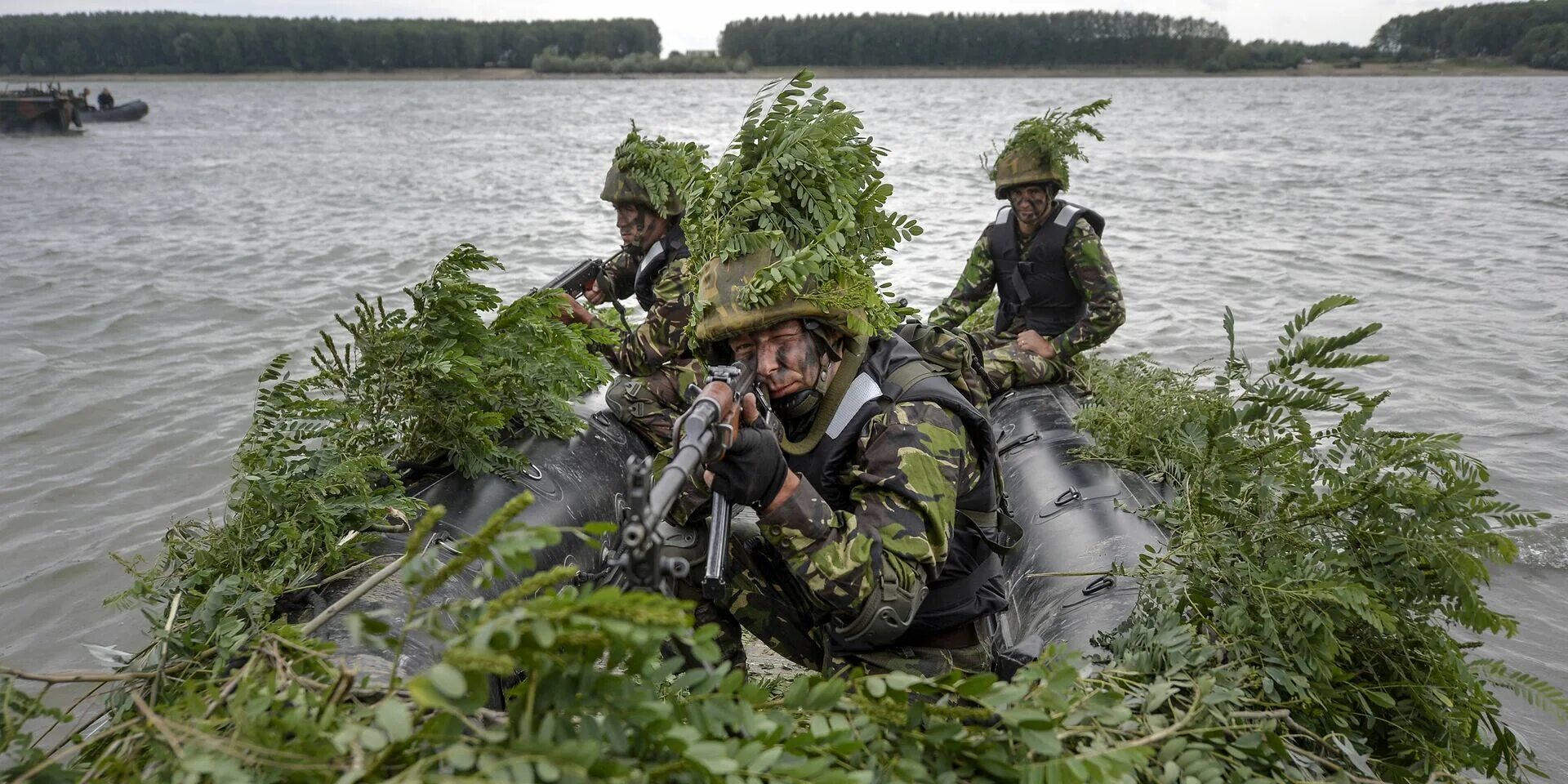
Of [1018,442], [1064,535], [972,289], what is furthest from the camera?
[972,289]

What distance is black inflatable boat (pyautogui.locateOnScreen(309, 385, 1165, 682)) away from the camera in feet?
14.8

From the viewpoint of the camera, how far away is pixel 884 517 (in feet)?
11.3

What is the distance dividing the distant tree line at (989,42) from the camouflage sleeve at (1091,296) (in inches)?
3701

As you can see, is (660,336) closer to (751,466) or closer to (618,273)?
(618,273)

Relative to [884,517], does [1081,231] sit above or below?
above

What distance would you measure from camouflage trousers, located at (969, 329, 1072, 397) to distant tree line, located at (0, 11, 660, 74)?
331ft

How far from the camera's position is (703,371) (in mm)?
6418

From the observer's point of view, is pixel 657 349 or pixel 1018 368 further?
pixel 1018 368

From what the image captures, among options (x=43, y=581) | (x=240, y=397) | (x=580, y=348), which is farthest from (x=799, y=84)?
(x=240, y=397)

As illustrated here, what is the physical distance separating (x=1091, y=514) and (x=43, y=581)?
7.28m

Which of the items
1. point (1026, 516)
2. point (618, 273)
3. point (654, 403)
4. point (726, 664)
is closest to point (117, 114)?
point (618, 273)

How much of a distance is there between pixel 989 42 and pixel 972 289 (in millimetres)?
98604

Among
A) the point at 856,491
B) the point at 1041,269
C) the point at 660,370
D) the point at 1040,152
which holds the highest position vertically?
the point at 1040,152

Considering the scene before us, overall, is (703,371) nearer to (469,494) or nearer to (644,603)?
(469,494)
